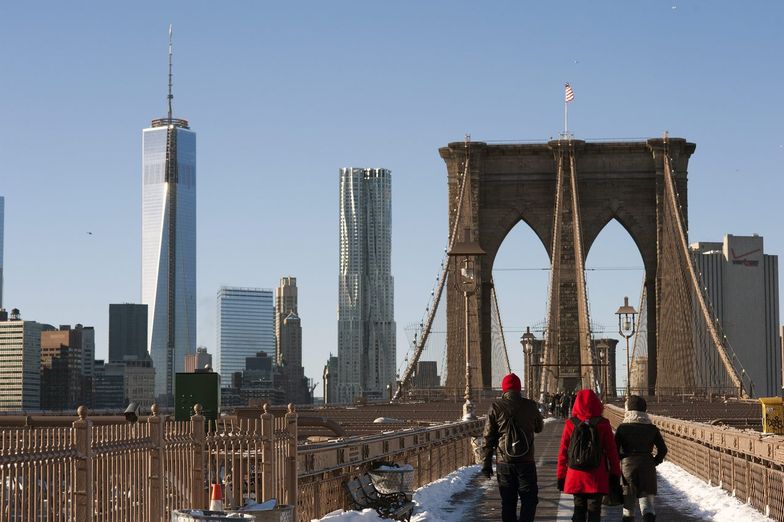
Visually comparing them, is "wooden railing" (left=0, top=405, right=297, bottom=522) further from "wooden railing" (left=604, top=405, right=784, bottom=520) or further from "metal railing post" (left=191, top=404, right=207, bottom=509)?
"wooden railing" (left=604, top=405, right=784, bottom=520)

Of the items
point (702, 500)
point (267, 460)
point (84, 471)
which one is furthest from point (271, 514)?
point (702, 500)

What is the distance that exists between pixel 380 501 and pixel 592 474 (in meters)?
4.47

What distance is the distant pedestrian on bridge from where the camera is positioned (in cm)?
1507

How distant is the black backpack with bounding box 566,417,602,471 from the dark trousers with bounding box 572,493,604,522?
10.8 inches

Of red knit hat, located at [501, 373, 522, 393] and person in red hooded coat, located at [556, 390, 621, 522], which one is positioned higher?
red knit hat, located at [501, 373, 522, 393]

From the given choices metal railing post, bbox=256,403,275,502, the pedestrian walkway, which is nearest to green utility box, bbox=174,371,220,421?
the pedestrian walkway

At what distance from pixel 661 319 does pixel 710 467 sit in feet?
246

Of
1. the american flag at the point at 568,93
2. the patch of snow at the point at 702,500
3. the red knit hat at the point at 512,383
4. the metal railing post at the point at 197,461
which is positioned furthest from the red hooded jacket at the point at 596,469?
the american flag at the point at 568,93

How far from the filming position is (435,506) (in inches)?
836

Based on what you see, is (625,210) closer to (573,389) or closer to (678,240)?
(678,240)

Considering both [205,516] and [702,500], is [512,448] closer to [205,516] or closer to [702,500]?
[205,516]

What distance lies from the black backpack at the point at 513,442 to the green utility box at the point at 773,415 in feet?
36.9

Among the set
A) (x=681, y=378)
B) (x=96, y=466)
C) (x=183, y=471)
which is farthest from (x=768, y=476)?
(x=681, y=378)

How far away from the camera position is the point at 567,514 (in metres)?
19.8
